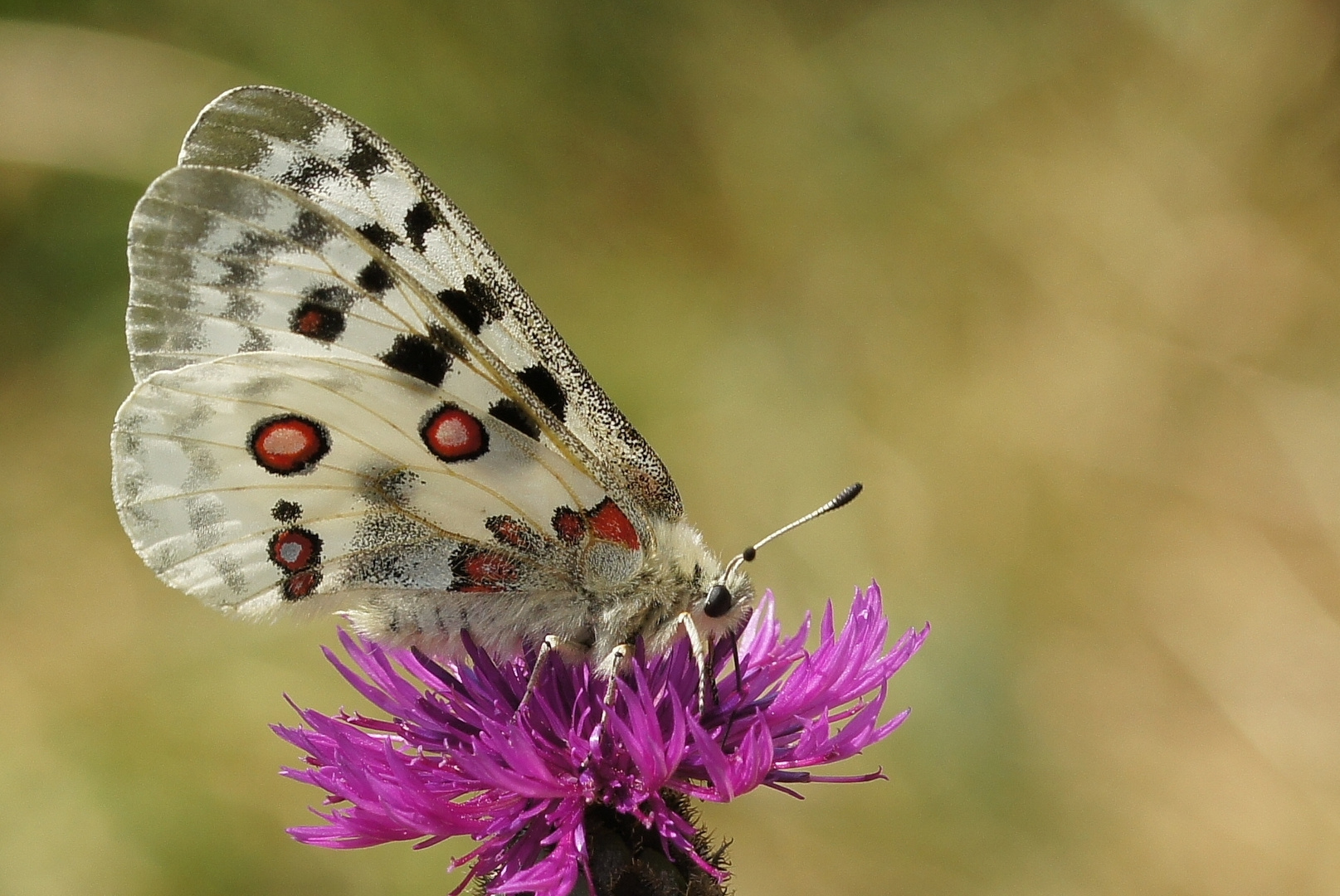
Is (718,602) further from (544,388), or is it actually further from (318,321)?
(318,321)

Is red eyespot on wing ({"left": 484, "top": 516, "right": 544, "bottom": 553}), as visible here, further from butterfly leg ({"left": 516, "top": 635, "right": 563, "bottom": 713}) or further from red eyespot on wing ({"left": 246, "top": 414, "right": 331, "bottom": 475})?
red eyespot on wing ({"left": 246, "top": 414, "right": 331, "bottom": 475})

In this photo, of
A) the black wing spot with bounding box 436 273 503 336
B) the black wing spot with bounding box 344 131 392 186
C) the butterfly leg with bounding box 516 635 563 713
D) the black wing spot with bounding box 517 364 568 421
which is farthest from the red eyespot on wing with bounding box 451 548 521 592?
the black wing spot with bounding box 344 131 392 186

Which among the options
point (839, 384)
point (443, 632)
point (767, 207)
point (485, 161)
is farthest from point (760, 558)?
point (443, 632)

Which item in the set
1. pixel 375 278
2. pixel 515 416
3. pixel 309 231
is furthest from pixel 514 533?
pixel 309 231

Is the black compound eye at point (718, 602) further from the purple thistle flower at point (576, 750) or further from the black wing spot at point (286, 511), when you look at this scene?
the black wing spot at point (286, 511)

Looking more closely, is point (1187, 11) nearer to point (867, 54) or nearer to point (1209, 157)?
point (1209, 157)

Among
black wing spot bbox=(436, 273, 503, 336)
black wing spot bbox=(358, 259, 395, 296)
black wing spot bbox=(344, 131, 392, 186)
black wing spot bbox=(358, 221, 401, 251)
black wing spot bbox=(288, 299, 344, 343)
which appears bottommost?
black wing spot bbox=(288, 299, 344, 343)

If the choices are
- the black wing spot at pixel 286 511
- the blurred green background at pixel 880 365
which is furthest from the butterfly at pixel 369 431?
the blurred green background at pixel 880 365
